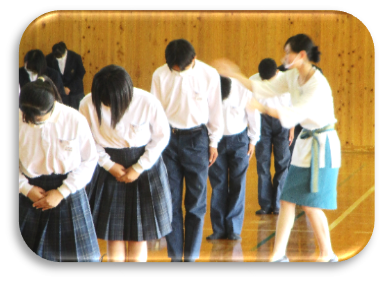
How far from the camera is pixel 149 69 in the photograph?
2070 mm

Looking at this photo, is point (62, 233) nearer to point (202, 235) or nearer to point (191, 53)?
point (202, 235)

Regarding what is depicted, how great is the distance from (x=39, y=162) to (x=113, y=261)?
0.52 m

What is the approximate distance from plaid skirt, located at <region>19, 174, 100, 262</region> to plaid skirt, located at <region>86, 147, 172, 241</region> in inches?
1.7

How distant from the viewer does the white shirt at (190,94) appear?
2062mm

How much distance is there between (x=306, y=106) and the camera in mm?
2076

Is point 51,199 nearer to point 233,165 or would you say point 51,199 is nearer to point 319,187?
point 233,165

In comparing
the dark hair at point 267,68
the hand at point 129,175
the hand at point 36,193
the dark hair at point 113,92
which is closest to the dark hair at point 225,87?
the dark hair at point 267,68

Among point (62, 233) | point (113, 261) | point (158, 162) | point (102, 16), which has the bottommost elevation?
point (113, 261)

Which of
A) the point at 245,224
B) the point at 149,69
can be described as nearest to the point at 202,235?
the point at 245,224

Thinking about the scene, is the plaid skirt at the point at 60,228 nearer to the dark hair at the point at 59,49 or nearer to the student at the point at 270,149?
the dark hair at the point at 59,49

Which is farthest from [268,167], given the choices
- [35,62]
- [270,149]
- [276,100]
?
[35,62]

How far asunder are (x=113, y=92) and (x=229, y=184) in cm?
62

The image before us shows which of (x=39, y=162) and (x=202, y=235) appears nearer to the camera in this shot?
(x=39, y=162)

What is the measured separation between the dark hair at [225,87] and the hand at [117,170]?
507 mm
